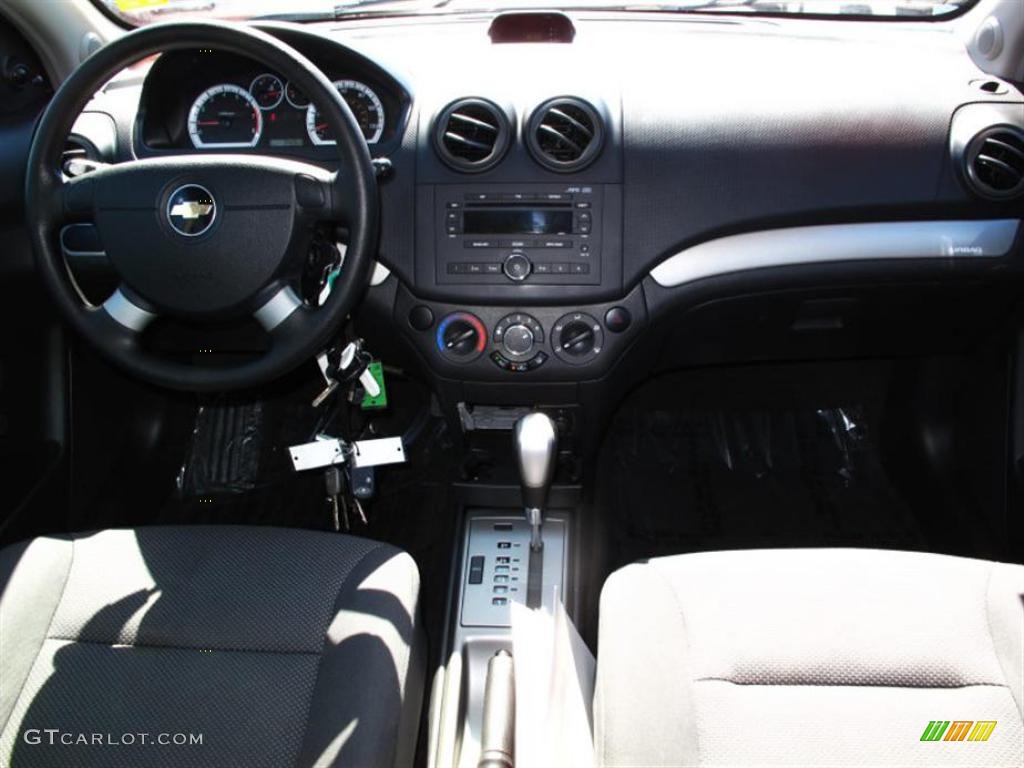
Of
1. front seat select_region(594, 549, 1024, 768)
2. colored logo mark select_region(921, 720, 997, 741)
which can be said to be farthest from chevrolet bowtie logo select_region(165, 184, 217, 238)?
colored logo mark select_region(921, 720, 997, 741)

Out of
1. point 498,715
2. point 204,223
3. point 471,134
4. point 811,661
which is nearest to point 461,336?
point 471,134

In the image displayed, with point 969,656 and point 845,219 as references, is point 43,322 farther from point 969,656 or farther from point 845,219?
point 969,656

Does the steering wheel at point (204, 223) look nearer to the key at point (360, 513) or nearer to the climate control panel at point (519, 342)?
the climate control panel at point (519, 342)

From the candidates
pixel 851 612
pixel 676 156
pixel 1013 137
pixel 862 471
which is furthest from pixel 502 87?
pixel 862 471

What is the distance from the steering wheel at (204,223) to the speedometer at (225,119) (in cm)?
36

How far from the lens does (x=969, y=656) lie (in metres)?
1.18

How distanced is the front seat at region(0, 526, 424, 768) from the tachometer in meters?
0.83

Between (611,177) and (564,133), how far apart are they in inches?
4.6

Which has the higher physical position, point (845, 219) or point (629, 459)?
point (845, 219)

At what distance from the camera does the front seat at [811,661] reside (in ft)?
3.51

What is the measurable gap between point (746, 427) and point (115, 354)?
1.70 m

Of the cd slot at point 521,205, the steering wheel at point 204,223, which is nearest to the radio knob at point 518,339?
the cd slot at point 521,205

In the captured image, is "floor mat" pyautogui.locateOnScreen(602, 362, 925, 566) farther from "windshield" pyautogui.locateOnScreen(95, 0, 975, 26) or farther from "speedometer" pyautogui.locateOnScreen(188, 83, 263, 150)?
"speedometer" pyautogui.locateOnScreen(188, 83, 263, 150)

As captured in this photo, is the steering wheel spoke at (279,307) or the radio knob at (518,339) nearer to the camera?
the steering wheel spoke at (279,307)
